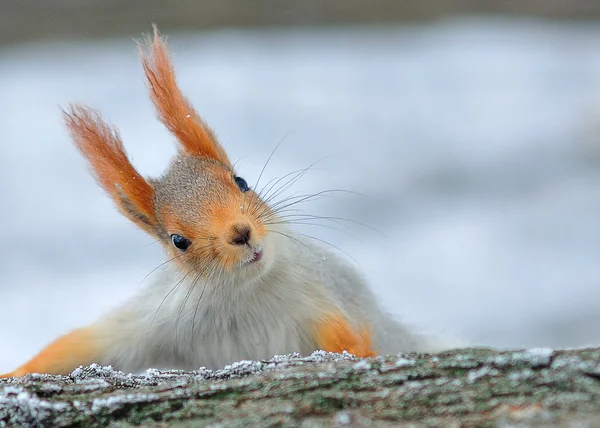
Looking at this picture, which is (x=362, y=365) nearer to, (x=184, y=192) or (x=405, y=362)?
(x=405, y=362)

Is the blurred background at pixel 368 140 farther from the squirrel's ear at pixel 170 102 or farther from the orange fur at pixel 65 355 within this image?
the squirrel's ear at pixel 170 102

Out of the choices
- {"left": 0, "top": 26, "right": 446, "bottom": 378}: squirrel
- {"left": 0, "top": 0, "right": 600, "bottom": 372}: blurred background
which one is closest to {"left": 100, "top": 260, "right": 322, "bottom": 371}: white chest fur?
{"left": 0, "top": 26, "right": 446, "bottom": 378}: squirrel

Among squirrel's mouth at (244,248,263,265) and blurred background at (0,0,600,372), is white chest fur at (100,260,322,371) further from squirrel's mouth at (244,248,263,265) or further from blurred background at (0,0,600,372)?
blurred background at (0,0,600,372)

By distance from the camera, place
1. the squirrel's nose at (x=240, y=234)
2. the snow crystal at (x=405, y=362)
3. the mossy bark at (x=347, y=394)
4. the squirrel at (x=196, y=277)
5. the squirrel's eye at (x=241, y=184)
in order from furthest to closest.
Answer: the squirrel's eye at (x=241, y=184) → the squirrel at (x=196, y=277) → the squirrel's nose at (x=240, y=234) → the snow crystal at (x=405, y=362) → the mossy bark at (x=347, y=394)

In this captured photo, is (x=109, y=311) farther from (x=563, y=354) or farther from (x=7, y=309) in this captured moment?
(x=7, y=309)

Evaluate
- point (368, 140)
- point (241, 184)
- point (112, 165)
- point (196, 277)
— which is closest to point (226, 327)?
point (196, 277)

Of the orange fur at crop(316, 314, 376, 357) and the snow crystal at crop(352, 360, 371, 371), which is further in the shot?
the orange fur at crop(316, 314, 376, 357)

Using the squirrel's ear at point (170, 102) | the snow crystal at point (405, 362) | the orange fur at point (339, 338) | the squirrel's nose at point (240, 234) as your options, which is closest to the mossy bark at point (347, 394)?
the snow crystal at point (405, 362)
